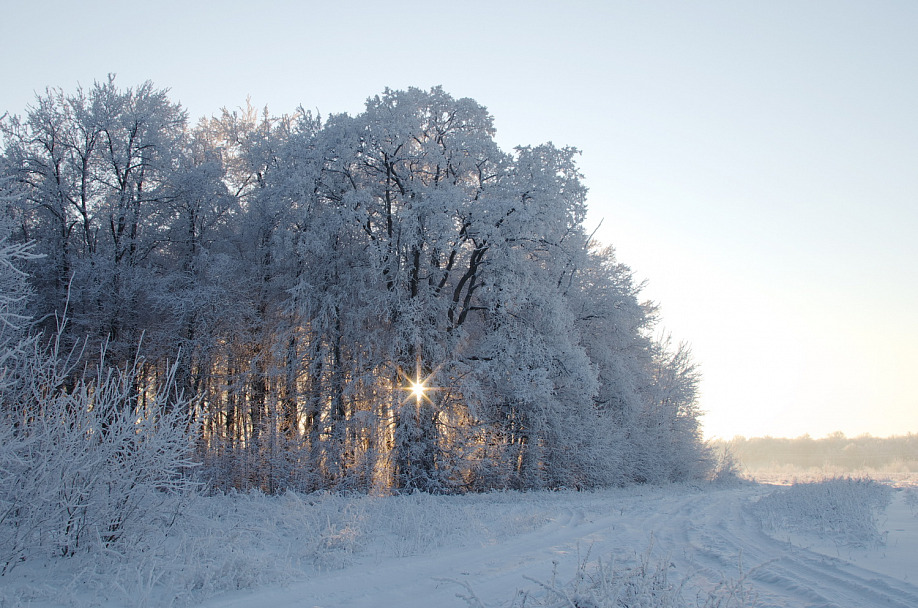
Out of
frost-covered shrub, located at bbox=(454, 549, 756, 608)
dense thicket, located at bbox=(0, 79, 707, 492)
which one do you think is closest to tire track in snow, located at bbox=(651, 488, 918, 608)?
frost-covered shrub, located at bbox=(454, 549, 756, 608)

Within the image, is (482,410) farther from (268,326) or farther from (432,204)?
(268,326)

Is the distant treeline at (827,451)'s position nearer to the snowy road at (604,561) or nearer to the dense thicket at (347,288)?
the dense thicket at (347,288)

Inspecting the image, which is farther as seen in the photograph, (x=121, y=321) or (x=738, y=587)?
(x=121, y=321)

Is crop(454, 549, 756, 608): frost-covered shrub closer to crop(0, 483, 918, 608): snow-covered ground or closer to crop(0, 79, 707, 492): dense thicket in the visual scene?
crop(0, 483, 918, 608): snow-covered ground

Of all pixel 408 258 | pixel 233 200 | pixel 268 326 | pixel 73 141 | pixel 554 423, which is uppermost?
pixel 73 141


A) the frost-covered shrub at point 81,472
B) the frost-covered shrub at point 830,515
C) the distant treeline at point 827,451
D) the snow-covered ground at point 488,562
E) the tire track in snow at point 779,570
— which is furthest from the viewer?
the distant treeline at point 827,451

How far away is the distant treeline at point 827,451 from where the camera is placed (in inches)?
2463

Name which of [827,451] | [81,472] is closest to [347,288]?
[81,472]

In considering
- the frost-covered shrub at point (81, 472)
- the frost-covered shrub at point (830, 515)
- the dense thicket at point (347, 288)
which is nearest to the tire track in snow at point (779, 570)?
the frost-covered shrub at point (830, 515)

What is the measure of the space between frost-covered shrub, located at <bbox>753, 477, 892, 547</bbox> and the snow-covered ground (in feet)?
0.20

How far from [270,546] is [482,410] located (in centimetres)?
1212

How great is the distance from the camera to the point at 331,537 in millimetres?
7746

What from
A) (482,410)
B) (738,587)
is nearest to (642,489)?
(482,410)

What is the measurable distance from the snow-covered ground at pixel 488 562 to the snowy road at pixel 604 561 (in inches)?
1.0
